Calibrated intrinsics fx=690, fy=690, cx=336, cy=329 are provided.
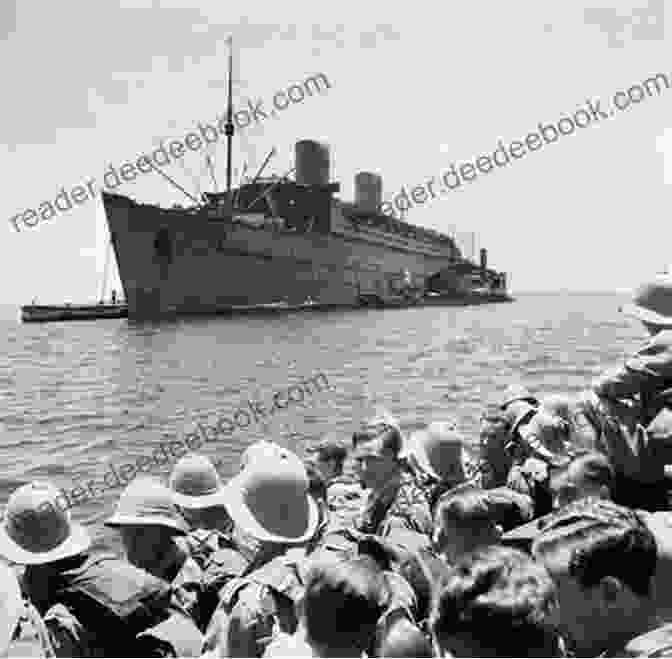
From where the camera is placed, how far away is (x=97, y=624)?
2.41m

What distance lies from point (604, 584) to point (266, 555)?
129 centimetres

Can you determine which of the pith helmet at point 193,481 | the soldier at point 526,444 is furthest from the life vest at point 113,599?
the soldier at point 526,444

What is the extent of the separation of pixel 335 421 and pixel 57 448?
5.44 meters

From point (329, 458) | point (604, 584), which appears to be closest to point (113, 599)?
point (604, 584)

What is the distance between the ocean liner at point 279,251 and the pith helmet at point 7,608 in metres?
Result: 47.1

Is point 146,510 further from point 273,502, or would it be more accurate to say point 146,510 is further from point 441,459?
point 441,459

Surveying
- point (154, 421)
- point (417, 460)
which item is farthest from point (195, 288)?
point (417, 460)

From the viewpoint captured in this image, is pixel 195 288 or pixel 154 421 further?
pixel 195 288

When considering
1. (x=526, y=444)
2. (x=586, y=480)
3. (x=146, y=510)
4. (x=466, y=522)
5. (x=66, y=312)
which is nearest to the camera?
(x=466, y=522)

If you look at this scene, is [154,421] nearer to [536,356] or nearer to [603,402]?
[603,402]

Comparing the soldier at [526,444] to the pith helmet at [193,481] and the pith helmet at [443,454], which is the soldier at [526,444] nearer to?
the pith helmet at [443,454]

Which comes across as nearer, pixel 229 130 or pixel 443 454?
pixel 443 454

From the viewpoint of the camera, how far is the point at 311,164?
6425 cm

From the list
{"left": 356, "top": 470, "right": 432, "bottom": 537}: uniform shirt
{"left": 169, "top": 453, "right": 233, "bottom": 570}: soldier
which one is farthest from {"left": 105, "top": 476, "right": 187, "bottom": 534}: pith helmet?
{"left": 356, "top": 470, "right": 432, "bottom": 537}: uniform shirt
